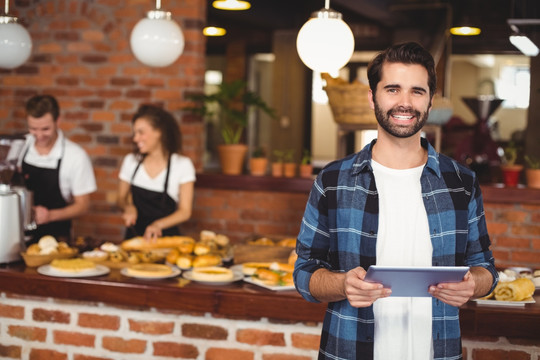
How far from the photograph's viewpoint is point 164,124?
13.3 ft

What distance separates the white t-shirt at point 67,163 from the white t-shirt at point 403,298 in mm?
2595

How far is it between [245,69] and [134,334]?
7.48 metres

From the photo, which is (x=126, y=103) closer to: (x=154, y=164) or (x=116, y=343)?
(x=154, y=164)

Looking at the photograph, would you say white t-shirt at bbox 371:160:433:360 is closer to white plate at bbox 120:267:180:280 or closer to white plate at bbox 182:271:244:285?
white plate at bbox 182:271:244:285

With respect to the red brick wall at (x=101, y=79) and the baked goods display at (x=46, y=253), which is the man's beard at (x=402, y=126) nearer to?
the baked goods display at (x=46, y=253)

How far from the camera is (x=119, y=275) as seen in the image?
3047mm

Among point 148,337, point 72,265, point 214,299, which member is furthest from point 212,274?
point 72,265

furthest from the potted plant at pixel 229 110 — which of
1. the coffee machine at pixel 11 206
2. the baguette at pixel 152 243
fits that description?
the coffee machine at pixel 11 206

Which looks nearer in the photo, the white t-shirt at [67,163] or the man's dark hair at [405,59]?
the man's dark hair at [405,59]

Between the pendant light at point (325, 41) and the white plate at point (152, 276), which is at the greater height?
the pendant light at point (325, 41)

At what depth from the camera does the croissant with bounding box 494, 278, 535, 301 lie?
8.58 ft

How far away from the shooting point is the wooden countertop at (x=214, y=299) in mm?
2510

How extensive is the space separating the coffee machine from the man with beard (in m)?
1.78

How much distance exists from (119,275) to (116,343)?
0.98 feet
